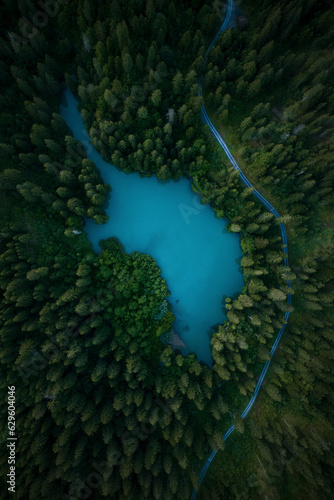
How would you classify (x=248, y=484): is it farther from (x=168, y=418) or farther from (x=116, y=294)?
(x=116, y=294)

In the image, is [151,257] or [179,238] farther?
[179,238]

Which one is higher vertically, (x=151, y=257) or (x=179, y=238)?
(x=179, y=238)

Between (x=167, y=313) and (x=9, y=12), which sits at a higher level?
(x=9, y=12)

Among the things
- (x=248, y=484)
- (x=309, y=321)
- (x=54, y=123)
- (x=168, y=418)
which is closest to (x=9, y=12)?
(x=54, y=123)

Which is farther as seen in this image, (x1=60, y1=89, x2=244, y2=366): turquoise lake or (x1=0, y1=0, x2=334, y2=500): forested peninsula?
(x1=60, y1=89, x2=244, y2=366): turquoise lake
